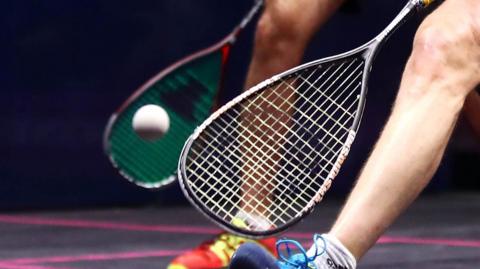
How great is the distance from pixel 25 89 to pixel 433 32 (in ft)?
10.5

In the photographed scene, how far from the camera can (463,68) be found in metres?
2.20

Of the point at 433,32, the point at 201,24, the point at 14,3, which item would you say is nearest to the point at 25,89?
the point at 14,3

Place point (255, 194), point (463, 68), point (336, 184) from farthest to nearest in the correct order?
point (336, 184) < point (255, 194) < point (463, 68)

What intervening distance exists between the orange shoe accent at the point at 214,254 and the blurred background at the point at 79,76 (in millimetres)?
2382

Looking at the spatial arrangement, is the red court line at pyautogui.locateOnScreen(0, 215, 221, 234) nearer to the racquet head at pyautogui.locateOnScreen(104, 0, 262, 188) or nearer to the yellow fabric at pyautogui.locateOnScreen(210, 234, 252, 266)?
the racquet head at pyautogui.locateOnScreen(104, 0, 262, 188)

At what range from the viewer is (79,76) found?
17.4 feet

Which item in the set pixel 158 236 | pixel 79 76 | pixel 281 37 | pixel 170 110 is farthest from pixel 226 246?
pixel 79 76

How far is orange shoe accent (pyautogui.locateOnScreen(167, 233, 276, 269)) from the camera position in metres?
2.91

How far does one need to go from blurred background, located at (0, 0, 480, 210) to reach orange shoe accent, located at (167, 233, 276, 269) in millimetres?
2382

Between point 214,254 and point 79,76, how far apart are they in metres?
2.53

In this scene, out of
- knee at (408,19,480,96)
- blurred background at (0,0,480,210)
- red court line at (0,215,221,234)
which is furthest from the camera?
blurred background at (0,0,480,210)

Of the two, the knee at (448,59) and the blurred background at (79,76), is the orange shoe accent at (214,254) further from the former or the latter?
the blurred background at (79,76)

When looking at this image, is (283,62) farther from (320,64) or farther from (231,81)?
(231,81)

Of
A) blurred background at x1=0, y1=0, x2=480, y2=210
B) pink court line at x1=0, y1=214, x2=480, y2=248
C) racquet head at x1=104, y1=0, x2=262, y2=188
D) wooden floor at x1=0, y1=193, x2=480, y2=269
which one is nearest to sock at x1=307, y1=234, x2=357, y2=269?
wooden floor at x1=0, y1=193, x2=480, y2=269
